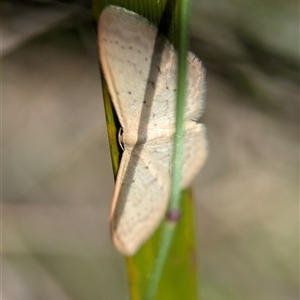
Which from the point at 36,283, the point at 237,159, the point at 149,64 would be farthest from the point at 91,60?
the point at 149,64

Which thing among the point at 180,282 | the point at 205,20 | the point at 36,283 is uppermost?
the point at 205,20

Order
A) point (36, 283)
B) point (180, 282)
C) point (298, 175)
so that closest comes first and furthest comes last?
point (180, 282) < point (36, 283) < point (298, 175)

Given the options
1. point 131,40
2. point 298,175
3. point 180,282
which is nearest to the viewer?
point 131,40

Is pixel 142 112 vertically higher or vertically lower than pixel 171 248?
higher

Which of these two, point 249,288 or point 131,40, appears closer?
point 131,40

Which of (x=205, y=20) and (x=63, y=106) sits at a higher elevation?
(x=205, y=20)

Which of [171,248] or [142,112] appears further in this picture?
[171,248]

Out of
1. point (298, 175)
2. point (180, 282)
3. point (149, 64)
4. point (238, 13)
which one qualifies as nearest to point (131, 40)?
point (149, 64)

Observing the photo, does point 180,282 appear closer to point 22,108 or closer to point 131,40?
point 131,40

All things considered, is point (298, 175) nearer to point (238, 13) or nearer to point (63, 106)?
point (238, 13)
